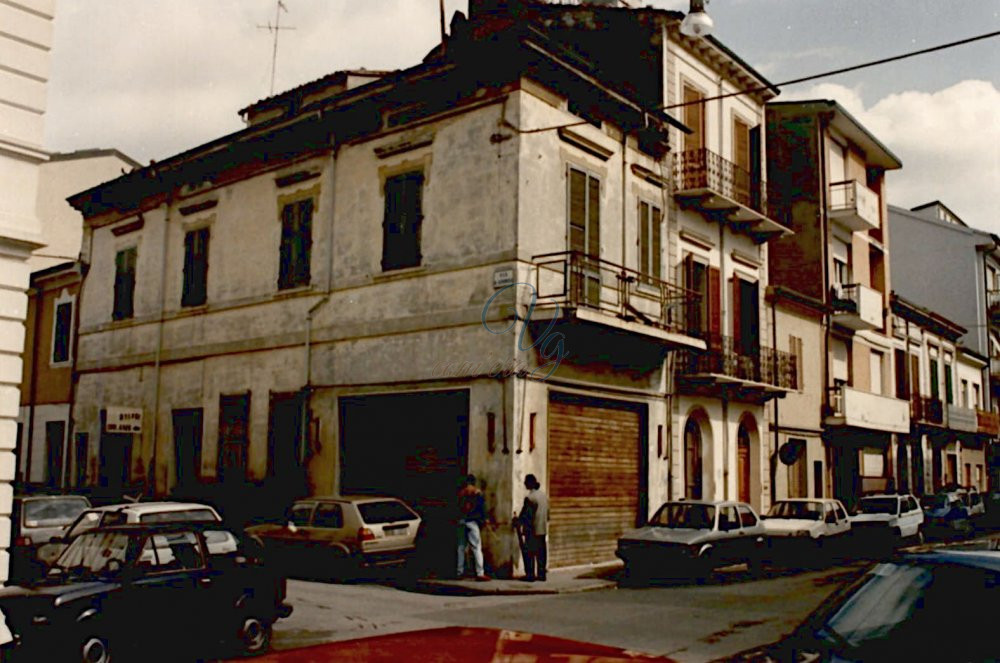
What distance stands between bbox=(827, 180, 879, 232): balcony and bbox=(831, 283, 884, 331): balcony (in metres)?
2.06

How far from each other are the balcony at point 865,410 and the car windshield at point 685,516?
13.0m

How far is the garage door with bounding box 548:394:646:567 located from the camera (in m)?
18.3

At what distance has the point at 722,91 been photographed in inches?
973

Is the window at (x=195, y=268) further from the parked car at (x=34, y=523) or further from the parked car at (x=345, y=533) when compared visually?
the parked car at (x=345, y=533)

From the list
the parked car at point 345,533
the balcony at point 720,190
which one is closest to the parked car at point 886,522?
the balcony at point 720,190

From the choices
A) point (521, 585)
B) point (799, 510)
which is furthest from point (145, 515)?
point (799, 510)

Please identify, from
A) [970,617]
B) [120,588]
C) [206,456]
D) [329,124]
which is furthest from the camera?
[206,456]

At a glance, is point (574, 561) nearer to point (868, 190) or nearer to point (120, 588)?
point (120, 588)

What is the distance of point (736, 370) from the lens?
77.2ft

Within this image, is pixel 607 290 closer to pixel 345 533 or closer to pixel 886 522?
pixel 345 533

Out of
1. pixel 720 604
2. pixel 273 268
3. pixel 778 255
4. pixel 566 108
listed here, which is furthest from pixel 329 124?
pixel 778 255

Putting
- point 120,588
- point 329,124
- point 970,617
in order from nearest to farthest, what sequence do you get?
point 970,617
point 120,588
point 329,124

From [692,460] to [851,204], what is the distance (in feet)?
39.4

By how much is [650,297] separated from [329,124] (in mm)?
7685
